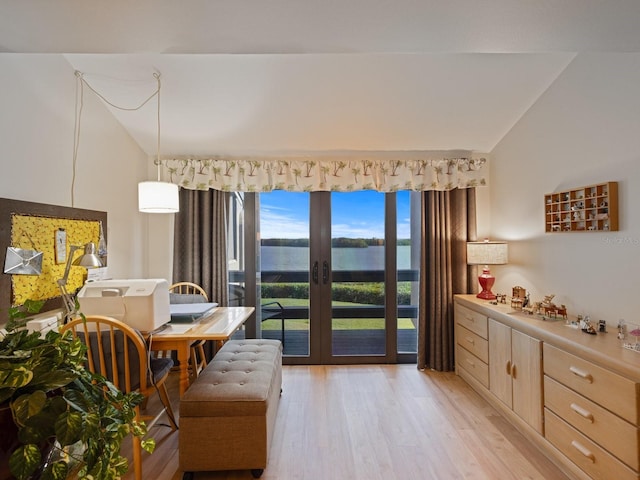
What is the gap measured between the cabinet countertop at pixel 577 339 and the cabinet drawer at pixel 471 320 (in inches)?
4.7

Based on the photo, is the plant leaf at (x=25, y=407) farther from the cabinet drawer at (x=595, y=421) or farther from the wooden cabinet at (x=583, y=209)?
the wooden cabinet at (x=583, y=209)

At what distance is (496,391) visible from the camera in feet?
9.02

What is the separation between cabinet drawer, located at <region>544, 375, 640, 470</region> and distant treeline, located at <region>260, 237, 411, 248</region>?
1.98m

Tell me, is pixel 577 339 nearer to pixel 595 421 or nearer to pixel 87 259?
pixel 595 421

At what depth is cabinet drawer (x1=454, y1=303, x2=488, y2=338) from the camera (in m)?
2.97

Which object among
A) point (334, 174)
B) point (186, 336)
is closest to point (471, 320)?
point (334, 174)

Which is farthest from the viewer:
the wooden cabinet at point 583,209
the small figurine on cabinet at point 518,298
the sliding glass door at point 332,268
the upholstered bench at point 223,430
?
the sliding glass door at point 332,268

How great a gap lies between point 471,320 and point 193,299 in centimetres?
245

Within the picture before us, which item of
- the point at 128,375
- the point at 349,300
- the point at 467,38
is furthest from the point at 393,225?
the point at 128,375

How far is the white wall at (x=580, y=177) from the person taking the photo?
6.88 ft

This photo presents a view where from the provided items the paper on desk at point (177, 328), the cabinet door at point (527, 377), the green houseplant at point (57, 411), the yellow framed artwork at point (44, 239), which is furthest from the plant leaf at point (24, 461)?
the cabinet door at point (527, 377)

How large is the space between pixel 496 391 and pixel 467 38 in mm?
2472

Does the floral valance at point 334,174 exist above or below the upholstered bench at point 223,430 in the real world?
above

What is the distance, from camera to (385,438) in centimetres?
238
